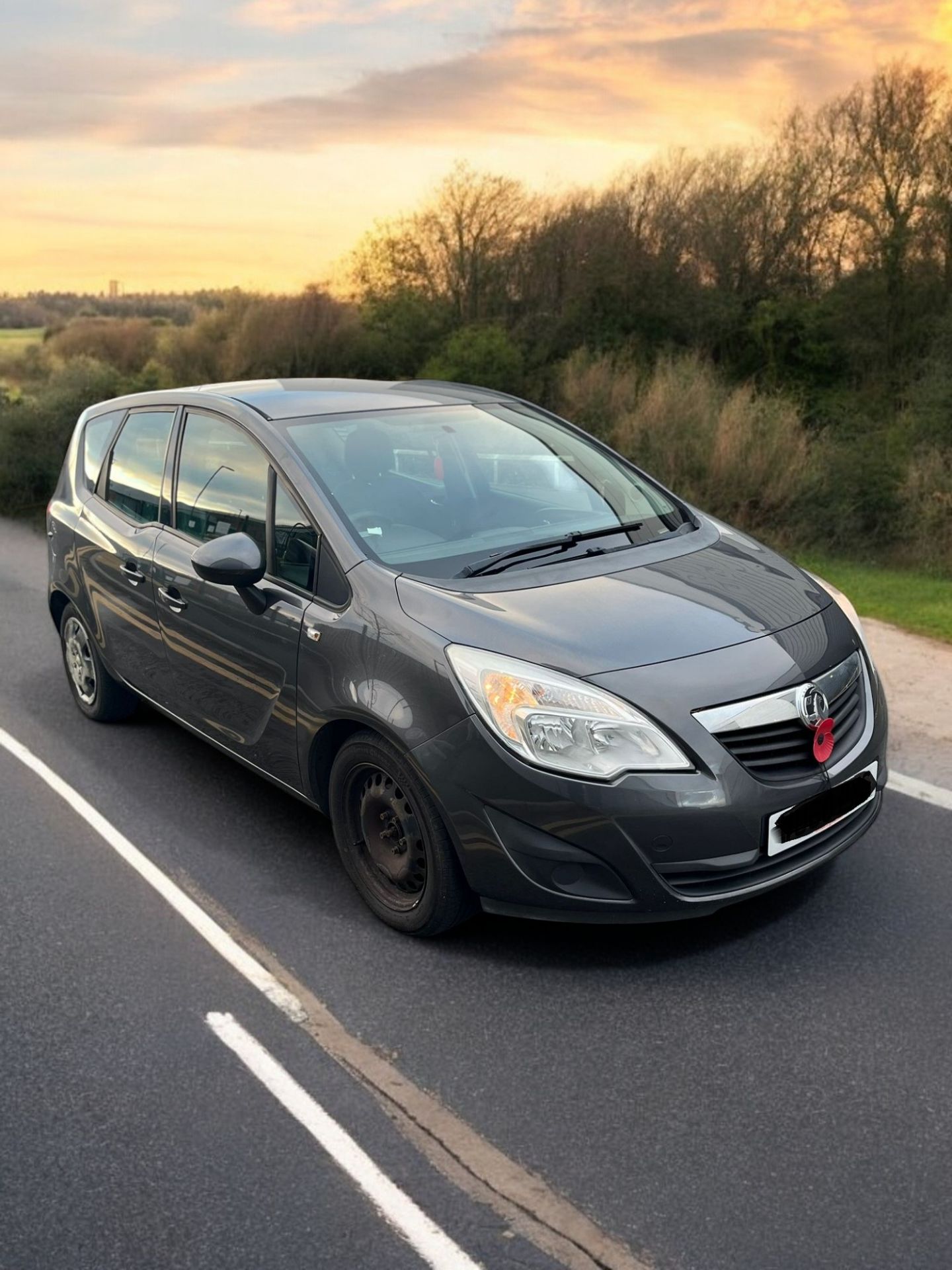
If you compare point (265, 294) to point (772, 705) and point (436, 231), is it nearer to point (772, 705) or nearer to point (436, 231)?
point (436, 231)

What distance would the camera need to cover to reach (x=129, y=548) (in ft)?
18.5

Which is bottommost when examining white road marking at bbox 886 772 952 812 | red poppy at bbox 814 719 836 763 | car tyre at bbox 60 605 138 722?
white road marking at bbox 886 772 952 812

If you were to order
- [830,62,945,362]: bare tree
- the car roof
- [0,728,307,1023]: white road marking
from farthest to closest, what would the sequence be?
[830,62,945,362]: bare tree < the car roof < [0,728,307,1023]: white road marking

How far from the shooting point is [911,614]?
865cm

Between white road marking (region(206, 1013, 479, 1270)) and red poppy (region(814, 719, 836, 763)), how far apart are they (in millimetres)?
1853

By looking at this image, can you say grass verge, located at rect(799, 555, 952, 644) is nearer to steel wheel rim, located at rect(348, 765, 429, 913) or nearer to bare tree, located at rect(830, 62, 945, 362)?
steel wheel rim, located at rect(348, 765, 429, 913)

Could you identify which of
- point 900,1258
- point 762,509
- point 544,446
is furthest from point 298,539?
point 762,509

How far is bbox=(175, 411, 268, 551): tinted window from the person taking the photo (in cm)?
478

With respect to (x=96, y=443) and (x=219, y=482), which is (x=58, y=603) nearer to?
(x=96, y=443)

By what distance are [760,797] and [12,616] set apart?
23.7 feet

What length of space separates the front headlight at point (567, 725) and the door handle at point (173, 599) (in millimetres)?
1894

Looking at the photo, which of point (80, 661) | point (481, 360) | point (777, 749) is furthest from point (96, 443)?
point (481, 360)

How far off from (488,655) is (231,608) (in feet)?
4.59

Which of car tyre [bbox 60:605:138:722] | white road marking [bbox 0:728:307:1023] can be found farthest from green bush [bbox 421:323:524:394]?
white road marking [bbox 0:728:307:1023]
